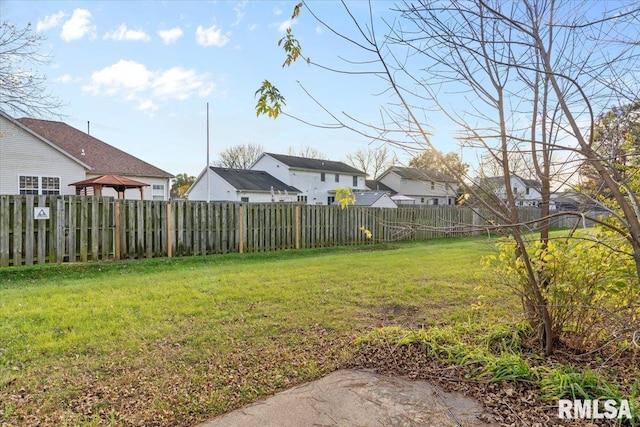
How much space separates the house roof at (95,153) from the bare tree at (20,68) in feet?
25.4

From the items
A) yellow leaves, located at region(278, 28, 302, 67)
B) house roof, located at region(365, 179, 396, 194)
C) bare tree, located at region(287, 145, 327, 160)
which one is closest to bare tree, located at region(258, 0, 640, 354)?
yellow leaves, located at region(278, 28, 302, 67)

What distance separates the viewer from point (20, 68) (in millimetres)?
10664

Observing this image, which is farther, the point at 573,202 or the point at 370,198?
the point at 370,198

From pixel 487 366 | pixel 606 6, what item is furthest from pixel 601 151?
pixel 487 366

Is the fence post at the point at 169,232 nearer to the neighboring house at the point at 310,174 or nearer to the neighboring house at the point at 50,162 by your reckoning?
the neighboring house at the point at 50,162

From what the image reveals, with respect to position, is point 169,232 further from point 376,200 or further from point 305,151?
point 305,151

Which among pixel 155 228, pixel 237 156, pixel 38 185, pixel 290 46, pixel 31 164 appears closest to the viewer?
pixel 290 46

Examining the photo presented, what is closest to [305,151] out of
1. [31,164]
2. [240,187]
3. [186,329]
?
[240,187]

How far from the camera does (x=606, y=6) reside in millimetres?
2393

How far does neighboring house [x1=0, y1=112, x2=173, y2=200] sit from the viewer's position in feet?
49.8

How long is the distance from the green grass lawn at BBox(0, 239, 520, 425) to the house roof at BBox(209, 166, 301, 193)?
67.4ft

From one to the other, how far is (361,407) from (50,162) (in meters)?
18.7

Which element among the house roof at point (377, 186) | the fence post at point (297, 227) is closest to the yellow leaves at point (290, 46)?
the fence post at point (297, 227)

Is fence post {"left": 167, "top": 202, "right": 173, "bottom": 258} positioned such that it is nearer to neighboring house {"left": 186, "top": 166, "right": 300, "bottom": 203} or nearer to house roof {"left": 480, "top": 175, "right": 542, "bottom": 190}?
house roof {"left": 480, "top": 175, "right": 542, "bottom": 190}
